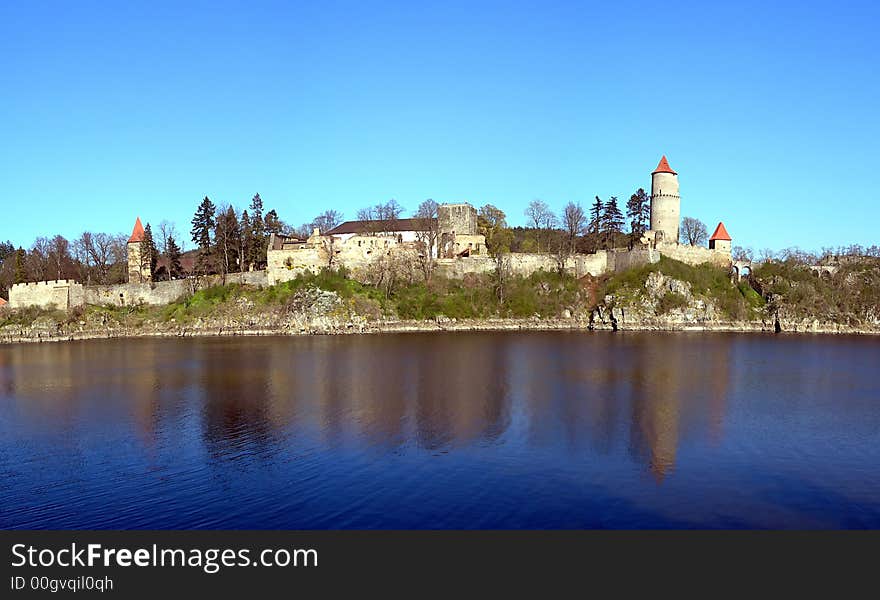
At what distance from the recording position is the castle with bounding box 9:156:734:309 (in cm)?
5003

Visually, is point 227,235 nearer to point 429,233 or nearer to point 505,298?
point 429,233

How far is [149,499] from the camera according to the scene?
12.4 meters

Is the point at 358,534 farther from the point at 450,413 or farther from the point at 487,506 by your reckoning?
the point at 450,413

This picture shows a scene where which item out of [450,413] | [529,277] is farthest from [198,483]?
[529,277]

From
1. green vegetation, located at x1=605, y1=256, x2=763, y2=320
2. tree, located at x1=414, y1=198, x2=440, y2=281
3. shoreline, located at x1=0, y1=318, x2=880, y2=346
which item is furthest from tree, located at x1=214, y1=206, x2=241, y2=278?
green vegetation, located at x1=605, y1=256, x2=763, y2=320

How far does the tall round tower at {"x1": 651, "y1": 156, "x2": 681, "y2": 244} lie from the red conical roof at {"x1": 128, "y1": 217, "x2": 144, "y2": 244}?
4139 centimetres

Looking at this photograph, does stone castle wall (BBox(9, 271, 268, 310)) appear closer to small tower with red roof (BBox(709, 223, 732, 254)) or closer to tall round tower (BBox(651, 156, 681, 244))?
tall round tower (BBox(651, 156, 681, 244))

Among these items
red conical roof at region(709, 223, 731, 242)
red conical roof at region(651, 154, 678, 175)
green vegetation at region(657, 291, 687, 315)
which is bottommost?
green vegetation at region(657, 291, 687, 315)

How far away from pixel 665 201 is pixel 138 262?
139 ft

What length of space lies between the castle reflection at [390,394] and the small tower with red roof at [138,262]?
17.9m

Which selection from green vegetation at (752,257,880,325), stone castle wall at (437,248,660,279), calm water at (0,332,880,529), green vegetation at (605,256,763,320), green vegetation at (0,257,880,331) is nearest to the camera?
calm water at (0,332,880,529)

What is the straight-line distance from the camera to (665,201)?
52.8 m

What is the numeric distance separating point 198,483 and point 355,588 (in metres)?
5.49

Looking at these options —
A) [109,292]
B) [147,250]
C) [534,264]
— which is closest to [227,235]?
[147,250]
